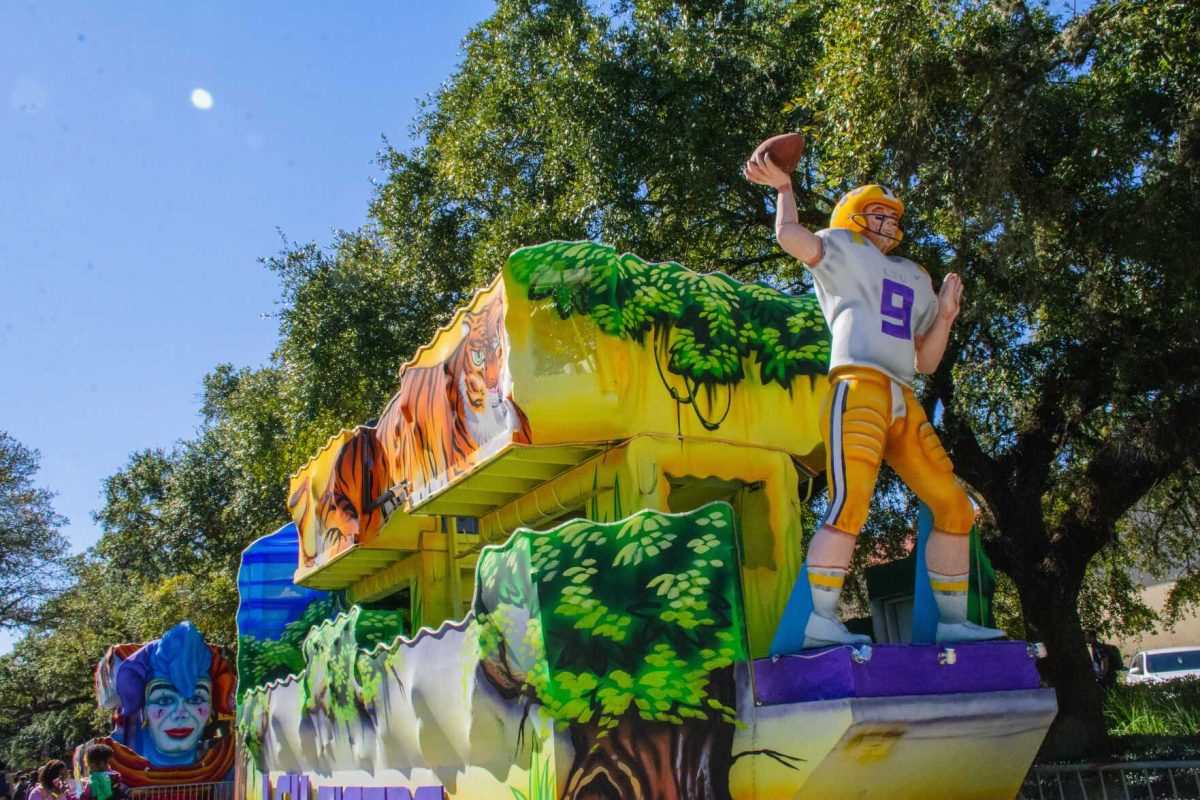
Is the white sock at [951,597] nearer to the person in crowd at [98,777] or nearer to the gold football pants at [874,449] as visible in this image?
the gold football pants at [874,449]

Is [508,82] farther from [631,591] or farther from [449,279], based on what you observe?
[631,591]

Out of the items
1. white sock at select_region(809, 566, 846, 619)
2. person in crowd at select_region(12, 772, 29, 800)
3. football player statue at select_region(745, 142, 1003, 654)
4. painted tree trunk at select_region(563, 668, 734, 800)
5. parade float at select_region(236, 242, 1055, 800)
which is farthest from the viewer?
person in crowd at select_region(12, 772, 29, 800)

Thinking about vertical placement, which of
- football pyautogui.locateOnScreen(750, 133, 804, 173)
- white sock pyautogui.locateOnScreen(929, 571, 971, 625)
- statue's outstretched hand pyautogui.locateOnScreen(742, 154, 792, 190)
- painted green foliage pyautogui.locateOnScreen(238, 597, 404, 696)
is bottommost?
white sock pyautogui.locateOnScreen(929, 571, 971, 625)

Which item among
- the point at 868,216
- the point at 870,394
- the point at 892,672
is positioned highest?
the point at 868,216

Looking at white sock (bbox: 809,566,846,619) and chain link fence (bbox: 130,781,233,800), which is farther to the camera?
chain link fence (bbox: 130,781,233,800)

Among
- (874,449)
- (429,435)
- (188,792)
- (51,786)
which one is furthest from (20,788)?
(874,449)

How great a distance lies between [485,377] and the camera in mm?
7734

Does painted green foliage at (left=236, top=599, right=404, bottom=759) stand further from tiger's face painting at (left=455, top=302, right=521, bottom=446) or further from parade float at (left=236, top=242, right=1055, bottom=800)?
tiger's face painting at (left=455, top=302, right=521, bottom=446)

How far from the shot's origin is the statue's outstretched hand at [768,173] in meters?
6.55

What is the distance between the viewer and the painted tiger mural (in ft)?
24.7

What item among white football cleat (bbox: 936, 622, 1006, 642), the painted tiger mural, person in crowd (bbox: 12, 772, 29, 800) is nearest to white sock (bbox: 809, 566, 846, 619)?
white football cleat (bbox: 936, 622, 1006, 642)

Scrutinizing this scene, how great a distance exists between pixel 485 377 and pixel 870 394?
283 cm

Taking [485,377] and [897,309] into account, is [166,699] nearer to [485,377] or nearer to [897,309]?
[485,377]

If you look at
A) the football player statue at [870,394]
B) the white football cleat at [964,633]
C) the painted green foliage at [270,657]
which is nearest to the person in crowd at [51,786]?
the painted green foliage at [270,657]
